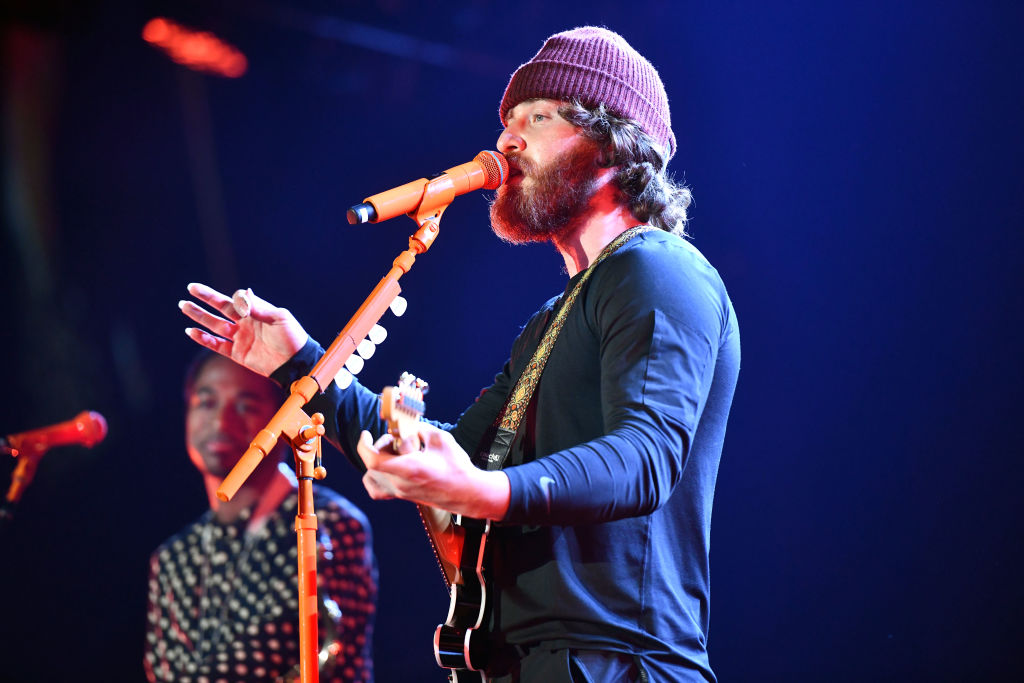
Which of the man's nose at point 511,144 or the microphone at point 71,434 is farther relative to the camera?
the microphone at point 71,434

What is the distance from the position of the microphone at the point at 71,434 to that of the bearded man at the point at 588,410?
1982 mm

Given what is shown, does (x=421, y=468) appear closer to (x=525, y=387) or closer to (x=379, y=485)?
(x=379, y=485)

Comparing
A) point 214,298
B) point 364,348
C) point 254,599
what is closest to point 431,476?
point 364,348

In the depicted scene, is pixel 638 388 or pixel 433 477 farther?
pixel 638 388

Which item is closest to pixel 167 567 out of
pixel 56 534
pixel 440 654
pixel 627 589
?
pixel 56 534

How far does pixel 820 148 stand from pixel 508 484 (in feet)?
9.21

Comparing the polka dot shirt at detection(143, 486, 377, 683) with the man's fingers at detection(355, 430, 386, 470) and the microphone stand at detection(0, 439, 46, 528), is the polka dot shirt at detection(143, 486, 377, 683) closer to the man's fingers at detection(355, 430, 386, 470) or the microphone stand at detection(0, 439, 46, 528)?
the microphone stand at detection(0, 439, 46, 528)

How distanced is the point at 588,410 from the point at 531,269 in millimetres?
2110

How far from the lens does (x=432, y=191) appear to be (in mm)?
1837

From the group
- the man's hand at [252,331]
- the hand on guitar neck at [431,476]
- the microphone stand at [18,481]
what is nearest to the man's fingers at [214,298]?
the man's hand at [252,331]

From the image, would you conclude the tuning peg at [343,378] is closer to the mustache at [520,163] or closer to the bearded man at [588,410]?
the bearded man at [588,410]

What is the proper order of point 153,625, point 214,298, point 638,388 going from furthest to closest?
1. point 153,625
2. point 214,298
3. point 638,388

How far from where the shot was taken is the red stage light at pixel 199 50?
393 cm

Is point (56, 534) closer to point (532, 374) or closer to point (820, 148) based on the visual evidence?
point (532, 374)
